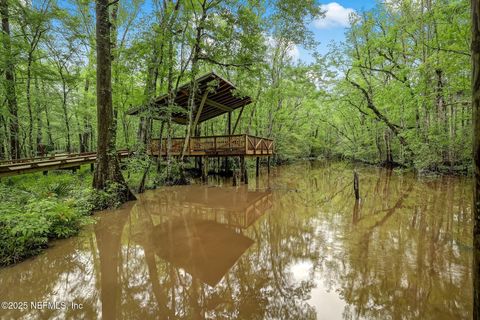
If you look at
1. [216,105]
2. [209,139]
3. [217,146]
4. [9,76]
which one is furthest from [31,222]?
[216,105]

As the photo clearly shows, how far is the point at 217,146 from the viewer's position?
45.4 feet

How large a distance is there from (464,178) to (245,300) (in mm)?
16712

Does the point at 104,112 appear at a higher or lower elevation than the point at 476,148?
higher

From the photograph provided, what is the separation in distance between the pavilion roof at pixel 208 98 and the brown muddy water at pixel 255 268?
682 cm

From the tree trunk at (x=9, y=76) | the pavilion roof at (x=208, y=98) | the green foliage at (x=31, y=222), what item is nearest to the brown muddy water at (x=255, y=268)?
the green foliage at (x=31, y=222)

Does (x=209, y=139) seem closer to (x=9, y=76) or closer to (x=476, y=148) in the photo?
(x=9, y=76)

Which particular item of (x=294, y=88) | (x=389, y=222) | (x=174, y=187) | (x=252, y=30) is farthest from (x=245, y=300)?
(x=294, y=88)

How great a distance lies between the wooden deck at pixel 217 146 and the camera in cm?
1338

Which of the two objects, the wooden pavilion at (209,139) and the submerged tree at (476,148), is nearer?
the submerged tree at (476,148)

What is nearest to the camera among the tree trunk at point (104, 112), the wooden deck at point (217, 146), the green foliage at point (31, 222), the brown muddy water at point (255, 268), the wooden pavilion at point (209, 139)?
the brown muddy water at point (255, 268)

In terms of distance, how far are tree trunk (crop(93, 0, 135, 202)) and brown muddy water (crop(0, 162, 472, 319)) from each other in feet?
4.40

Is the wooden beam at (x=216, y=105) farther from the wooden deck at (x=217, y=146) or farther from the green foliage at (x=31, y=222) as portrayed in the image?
the green foliage at (x=31, y=222)

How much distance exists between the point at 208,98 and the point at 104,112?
23.7ft

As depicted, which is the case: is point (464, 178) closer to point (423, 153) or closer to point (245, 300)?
point (423, 153)
